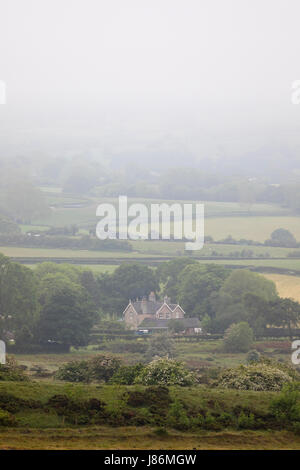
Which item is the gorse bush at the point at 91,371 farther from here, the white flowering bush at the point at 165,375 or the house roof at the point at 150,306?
the house roof at the point at 150,306

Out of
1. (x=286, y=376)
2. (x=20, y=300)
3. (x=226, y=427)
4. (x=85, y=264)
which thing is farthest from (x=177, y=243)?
(x=226, y=427)

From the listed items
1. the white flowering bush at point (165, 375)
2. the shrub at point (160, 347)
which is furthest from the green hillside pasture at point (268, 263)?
the white flowering bush at point (165, 375)

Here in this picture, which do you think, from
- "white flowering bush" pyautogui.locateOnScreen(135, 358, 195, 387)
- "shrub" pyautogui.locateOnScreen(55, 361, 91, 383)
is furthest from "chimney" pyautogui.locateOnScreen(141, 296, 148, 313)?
"white flowering bush" pyautogui.locateOnScreen(135, 358, 195, 387)

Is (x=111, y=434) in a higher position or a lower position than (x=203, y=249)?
lower

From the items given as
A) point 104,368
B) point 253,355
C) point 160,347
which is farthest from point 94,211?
point 104,368

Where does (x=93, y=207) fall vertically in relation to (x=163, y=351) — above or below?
above

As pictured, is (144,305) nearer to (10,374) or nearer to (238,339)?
(238,339)
